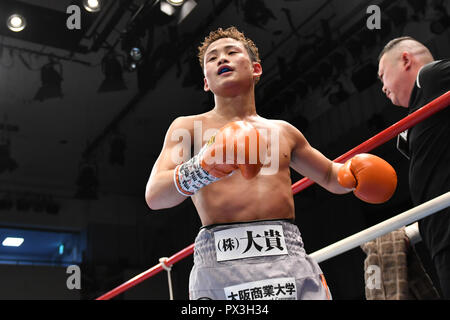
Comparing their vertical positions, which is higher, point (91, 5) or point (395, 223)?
point (91, 5)

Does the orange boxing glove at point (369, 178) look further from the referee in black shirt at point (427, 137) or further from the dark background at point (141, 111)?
the dark background at point (141, 111)

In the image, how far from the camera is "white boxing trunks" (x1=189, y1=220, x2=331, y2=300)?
1031 millimetres

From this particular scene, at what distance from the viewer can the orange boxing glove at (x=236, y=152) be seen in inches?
38.2

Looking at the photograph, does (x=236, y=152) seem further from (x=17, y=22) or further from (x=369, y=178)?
(x=17, y=22)

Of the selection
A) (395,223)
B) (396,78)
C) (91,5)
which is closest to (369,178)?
(395,223)

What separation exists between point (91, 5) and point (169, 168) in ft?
9.80

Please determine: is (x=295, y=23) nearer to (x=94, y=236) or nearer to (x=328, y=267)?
(x=328, y=267)

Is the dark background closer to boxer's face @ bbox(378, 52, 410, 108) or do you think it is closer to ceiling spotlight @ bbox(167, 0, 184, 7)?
ceiling spotlight @ bbox(167, 0, 184, 7)

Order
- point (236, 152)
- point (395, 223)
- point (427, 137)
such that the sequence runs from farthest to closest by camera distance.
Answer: point (427, 137) < point (395, 223) < point (236, 152)

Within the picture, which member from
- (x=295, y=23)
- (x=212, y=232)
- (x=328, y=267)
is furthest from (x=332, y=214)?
(x=212, y=232)

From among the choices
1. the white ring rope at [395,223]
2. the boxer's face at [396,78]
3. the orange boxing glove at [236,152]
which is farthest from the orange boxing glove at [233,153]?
the boxer's face at [396,78]

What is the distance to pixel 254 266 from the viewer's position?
105 cm

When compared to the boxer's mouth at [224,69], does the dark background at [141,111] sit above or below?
above

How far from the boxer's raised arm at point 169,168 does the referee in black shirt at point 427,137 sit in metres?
0.73
